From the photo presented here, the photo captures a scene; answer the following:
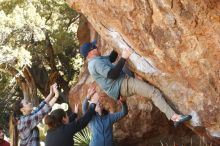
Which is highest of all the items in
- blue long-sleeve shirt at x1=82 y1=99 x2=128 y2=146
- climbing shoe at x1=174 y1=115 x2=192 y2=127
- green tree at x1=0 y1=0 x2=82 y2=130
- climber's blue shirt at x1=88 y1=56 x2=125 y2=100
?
green tree at x1=0 y1=0 x2=82 y2=130

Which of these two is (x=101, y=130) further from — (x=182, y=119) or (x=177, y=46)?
(x=177, y=46)

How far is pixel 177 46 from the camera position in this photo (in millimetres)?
7539

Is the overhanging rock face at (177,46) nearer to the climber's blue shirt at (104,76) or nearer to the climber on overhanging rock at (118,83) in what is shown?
the climber on overhanging rock at (118,83)

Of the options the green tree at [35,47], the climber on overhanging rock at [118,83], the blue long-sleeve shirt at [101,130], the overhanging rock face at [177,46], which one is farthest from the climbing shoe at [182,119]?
the green tree at [35,47]

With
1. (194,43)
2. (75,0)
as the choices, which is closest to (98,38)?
(75,0)

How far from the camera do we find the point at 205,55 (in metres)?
7.41

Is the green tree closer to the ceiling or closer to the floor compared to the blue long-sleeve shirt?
closer to the ceiling

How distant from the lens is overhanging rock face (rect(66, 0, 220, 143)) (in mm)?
7133

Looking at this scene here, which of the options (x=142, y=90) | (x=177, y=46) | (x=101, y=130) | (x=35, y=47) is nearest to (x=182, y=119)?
(x=142, y=90)

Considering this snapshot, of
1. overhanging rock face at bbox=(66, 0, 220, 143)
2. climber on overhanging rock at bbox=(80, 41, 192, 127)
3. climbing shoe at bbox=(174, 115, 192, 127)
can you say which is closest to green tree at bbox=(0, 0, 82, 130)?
overhanging rock face at bbox=(66, 0, 220, 143)

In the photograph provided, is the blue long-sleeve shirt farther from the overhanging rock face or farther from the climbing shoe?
the climbing shoe

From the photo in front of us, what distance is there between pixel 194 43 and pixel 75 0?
2.91m

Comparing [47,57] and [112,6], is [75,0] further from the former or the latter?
[47,57]

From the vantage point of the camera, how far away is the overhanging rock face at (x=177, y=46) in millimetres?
7133
